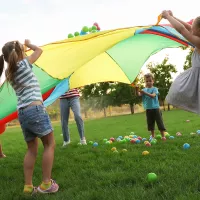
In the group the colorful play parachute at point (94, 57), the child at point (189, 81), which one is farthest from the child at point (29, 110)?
the child at point (189, 81)

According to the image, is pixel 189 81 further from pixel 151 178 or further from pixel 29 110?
pixel 29 110

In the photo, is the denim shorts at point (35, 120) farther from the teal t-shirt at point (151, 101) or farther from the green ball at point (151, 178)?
the teal t-shirt at point (151, 101)

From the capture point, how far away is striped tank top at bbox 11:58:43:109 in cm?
267

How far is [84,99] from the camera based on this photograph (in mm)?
37406

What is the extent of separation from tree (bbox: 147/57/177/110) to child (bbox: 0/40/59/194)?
1175 inches

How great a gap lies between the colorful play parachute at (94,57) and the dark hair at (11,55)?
417mm

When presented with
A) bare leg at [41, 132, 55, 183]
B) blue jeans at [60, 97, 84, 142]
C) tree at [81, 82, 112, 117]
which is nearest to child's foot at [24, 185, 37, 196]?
→ bare leg at [41, 132, 55, 183]

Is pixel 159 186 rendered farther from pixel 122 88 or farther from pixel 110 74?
pixel 122 88

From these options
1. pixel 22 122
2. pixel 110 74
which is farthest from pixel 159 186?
pixel 110 74

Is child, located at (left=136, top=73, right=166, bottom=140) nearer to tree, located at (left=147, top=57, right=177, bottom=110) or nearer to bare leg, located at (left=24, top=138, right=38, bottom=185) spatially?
bare leg, located at (left=24, top=138, right=38, bottom=185)

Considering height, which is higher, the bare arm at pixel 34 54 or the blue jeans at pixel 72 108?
the bare arm at pixel 34 54

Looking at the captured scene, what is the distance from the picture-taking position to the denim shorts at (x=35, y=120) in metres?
2.62

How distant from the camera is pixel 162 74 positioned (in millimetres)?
32969

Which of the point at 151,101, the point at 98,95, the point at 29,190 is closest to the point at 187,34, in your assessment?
the point at 29,190
